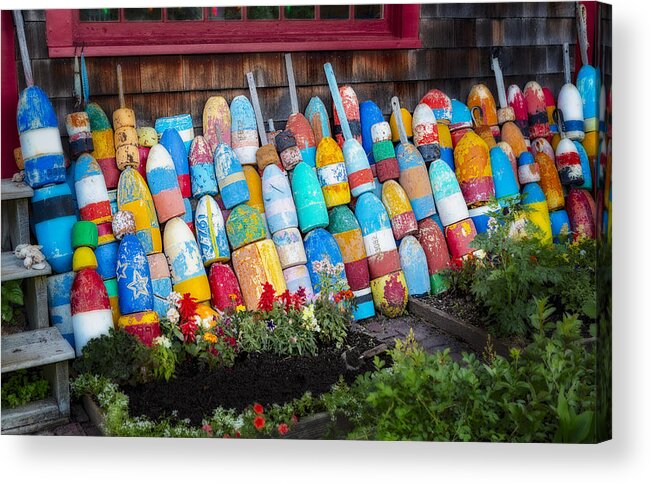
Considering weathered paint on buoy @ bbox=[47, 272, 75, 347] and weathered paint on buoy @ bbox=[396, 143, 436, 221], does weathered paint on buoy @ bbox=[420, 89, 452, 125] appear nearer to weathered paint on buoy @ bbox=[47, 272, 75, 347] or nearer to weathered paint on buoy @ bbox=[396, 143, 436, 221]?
weathered paint on buoy @ bbox=[396, 143, 436, 221]

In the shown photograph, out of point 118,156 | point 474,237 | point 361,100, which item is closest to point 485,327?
point 474,237

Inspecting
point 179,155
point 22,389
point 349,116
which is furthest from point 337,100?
point 22,389

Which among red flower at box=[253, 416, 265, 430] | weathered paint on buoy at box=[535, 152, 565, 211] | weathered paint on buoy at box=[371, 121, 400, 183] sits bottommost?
red flower at box=[253, 416, 265, 430]

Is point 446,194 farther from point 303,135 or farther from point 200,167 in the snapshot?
point 200,167

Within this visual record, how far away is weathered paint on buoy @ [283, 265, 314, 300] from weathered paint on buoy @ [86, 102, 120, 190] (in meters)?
0.90

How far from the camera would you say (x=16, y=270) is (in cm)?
417

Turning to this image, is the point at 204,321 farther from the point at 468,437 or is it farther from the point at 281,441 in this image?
the point at 468,437

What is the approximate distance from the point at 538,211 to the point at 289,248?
1.16 meters

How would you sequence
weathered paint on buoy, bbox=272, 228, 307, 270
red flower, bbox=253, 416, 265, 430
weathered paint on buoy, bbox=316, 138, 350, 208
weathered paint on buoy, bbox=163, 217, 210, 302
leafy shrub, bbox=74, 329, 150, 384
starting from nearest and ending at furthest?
1. red flower, bbox=253, 416, 265, 430
2. leafy shrub, bbox=74, 329, 150, 384
3. weathered paint on buoy, bbox=163, 217, 210, 302
4. weathered paint on buoy, bbox=272, 228, 307, 270
5. weathered paint on buoy, bbox=316, 138, 350, 208

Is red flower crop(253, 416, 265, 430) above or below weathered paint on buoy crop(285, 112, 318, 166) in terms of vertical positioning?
below

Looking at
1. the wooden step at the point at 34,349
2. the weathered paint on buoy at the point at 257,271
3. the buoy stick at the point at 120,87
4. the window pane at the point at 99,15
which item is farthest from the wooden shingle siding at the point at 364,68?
the wooden step at the point at 34,349

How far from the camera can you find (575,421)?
12.8 ft

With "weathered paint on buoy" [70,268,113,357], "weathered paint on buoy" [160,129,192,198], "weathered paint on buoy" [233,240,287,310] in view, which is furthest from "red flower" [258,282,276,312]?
"weathered paint on buoy" [70,268,113,357]

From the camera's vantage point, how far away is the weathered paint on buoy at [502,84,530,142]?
4418mm
